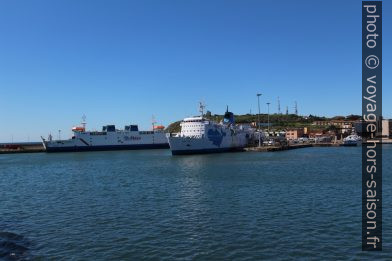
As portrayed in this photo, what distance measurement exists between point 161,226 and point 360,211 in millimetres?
10327

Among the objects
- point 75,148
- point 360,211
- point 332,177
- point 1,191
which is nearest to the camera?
point 360,211

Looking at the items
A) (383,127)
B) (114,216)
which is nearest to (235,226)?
(114,216)

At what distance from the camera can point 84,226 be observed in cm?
1706

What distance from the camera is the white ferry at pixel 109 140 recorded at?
104125 millimetres

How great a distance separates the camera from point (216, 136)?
76.8 m

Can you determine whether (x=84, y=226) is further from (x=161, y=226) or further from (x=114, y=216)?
(x=161, y=226)

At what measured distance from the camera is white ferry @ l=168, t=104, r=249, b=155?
232 feet

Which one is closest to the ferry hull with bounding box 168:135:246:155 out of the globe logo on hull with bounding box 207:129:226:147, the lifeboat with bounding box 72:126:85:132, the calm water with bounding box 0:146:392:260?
the globe logo on hull with bounding box 207:129:226:147

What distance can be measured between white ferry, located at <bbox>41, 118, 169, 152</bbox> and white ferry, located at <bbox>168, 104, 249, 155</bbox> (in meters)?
37.4

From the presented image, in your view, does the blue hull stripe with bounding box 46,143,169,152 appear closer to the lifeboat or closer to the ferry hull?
the lifeboat

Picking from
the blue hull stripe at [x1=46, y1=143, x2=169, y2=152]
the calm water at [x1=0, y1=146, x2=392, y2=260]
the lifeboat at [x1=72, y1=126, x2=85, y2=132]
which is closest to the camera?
the calm water at [x1=0, y1=146, x2=392, y2=260]

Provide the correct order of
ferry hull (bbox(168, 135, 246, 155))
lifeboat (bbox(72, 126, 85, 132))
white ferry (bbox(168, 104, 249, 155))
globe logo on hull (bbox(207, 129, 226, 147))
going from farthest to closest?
1. lifeboat (bbox(72, 126, 85, 132))
2. globe logo on hull (bbox(207, 129, 226, 147))
3. white ferry (bbox(168, 104, 249, 155))
4. ferry hull (bbox(168, 135, 246, 155))

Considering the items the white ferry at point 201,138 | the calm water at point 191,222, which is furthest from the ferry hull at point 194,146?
the calm water at point 191,222

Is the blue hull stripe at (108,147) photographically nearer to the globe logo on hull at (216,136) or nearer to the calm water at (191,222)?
the globe logo on hull at (216,136)
